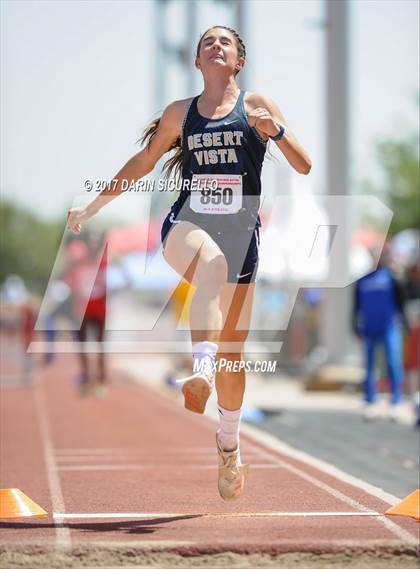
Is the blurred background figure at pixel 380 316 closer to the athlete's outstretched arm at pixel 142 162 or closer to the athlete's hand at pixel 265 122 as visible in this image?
the athlete's outstretched arm at pixel 142 162

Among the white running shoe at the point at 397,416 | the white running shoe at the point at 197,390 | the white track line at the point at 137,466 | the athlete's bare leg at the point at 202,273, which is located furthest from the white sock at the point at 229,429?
the white running shoe at the point at 397,416

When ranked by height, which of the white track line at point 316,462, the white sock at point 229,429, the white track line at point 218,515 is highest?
the white sock at point 229,429

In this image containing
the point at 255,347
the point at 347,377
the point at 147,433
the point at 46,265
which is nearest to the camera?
the point at 147,433

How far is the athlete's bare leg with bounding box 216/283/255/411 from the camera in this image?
19.6ft

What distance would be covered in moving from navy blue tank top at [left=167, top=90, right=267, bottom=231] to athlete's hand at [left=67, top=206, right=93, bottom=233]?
57 cm

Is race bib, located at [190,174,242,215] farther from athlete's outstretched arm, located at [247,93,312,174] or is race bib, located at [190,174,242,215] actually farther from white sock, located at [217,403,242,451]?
white sock, located at [217,403,242,451]

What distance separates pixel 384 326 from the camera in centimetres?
1356

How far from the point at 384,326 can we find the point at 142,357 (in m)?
18.5

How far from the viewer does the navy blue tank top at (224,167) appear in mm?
5797

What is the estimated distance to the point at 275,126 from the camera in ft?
18.5

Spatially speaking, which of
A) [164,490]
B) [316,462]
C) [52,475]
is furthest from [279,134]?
[316,462]

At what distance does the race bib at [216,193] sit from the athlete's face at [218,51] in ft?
1.81

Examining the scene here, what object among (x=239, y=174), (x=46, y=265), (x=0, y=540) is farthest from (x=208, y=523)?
(x=46, y=265)

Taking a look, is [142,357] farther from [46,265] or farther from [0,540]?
[46,265]
